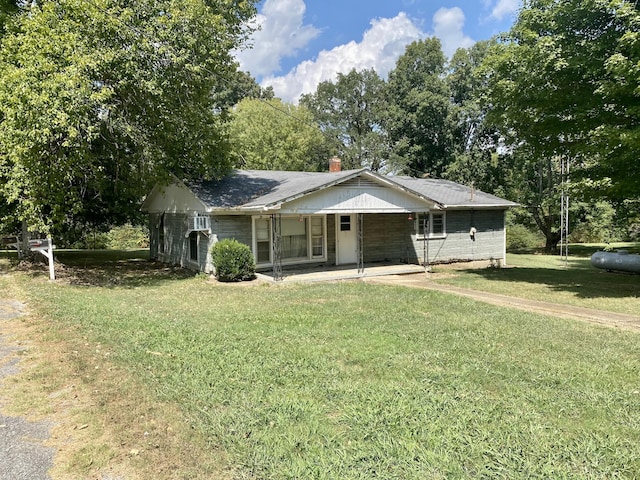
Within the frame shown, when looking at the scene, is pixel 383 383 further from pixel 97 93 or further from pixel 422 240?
pixel 422 240

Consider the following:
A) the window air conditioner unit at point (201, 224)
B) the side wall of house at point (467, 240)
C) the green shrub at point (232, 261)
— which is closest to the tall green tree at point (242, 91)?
the side wall of house at point (467, 240)

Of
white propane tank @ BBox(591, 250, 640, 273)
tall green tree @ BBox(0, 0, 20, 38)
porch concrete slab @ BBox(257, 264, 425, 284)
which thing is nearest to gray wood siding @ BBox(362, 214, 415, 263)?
porch concrete slab @ BBox(257, 264, 425, 284)

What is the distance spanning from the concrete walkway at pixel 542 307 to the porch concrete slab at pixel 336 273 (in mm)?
925

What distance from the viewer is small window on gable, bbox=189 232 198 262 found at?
15.2m

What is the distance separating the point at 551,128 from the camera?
13.3 meters

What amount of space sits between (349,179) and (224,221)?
4.19m

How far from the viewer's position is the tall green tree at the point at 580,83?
10.5m

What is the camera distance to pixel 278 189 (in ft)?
49.0

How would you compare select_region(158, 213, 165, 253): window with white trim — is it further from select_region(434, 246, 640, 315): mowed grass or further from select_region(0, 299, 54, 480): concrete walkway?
select_region(0, 299, 54, 480): concrete walkway

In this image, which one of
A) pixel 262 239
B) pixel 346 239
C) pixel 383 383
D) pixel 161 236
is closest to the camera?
pixel 383 383

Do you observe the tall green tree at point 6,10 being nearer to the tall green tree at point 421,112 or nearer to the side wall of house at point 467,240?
the side wall of house at point 467,240

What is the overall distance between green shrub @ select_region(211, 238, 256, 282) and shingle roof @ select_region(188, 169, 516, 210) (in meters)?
1.19

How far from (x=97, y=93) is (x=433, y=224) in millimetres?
12642

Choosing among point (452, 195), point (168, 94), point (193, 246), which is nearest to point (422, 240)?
point (452, 195)
